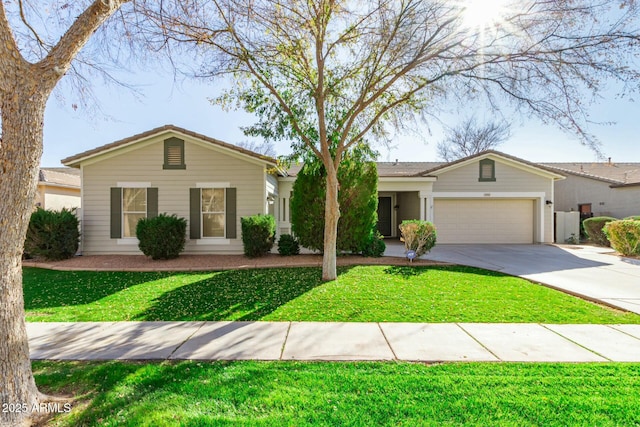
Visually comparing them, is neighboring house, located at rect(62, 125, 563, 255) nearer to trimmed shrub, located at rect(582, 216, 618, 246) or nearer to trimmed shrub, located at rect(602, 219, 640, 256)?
trimmed shrub, located at rect(602, 219, 640, 256)

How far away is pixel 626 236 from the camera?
433 inches

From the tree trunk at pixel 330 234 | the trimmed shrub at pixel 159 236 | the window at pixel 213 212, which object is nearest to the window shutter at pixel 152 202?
the trimmed shrub at pixel 159 236

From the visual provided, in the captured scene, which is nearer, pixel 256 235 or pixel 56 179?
pixel 256 235

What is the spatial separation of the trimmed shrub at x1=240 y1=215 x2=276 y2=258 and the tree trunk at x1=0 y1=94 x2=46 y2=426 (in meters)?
7.08

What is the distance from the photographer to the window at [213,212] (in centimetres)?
1080

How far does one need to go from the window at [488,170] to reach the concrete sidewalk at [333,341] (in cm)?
1116

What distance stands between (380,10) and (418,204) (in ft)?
33.7

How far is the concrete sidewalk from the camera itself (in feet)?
11.8

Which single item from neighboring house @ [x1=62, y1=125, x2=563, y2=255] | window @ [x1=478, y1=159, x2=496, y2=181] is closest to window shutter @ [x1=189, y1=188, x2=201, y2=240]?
neighboring house @ [x1=62, y1=125, x2=563, y2=255]

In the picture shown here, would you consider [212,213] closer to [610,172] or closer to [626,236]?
[626,236]

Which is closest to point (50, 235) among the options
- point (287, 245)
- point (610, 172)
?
point (287, 245)

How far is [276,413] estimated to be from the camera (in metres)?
2.55

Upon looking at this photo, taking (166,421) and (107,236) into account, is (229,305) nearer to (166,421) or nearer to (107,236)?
(166,421)

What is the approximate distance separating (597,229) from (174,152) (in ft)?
61.2
